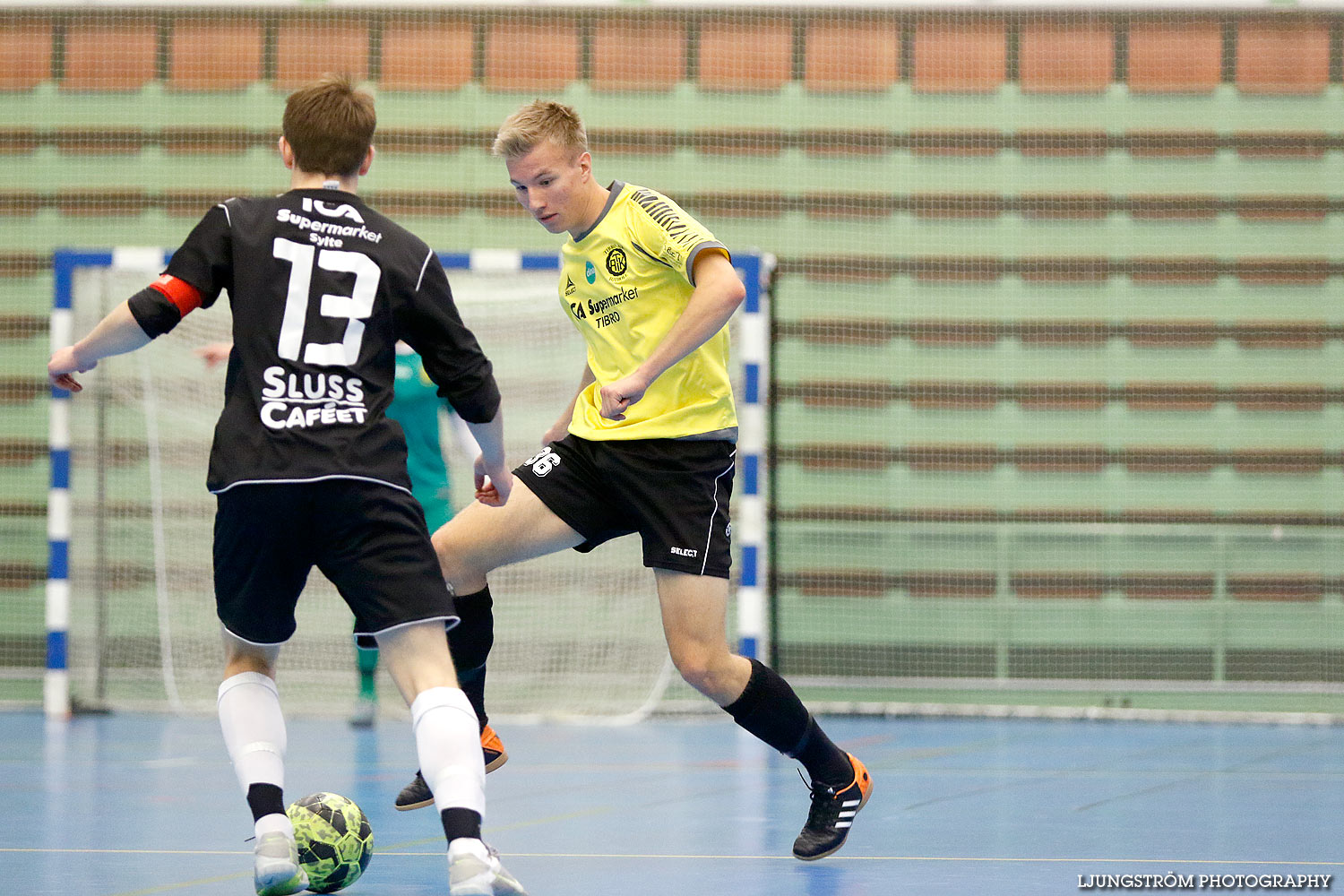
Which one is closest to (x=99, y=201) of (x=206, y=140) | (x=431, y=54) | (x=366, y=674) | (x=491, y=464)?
(x=206, y=140)

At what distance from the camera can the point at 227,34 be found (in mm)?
8539

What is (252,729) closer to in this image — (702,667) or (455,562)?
(455,562)

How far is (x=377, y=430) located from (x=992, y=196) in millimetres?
6080

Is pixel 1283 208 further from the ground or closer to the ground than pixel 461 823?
further from the ground

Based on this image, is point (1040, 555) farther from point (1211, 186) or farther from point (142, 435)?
point (142, 435)

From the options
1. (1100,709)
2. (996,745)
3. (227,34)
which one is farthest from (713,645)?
(227,34)

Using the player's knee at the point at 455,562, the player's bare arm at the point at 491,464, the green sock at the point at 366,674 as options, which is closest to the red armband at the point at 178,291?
the player's bare arm at the point at 491,464

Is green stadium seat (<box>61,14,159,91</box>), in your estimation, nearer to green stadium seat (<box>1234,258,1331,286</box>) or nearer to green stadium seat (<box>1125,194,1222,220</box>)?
green stadium seat (<box>1125,194,1222,220</box>)

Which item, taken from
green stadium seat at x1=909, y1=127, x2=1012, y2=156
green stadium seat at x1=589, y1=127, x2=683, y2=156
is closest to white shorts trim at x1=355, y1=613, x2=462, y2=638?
green stadium seat at x1=589, y1=127, x2=683, y2=156

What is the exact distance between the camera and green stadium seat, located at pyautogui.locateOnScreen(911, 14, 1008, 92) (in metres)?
8.27

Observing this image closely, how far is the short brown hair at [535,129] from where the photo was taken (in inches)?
137

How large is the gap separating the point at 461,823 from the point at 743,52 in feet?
21.4

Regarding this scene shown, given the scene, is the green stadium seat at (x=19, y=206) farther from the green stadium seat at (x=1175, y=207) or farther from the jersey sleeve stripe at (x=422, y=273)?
the jersey sleeve stripe at (x=422, y=273)

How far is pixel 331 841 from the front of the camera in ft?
10.2
